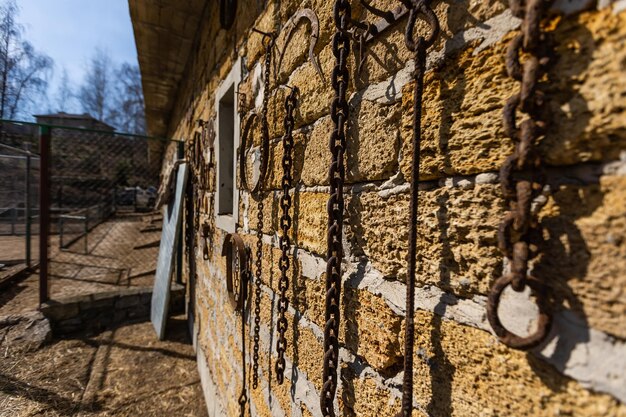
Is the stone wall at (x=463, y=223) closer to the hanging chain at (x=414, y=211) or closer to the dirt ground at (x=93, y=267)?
the hanging chain at (x=414, y=211)

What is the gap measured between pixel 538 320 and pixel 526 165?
24 cm

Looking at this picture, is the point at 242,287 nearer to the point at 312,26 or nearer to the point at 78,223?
the point at 312,26

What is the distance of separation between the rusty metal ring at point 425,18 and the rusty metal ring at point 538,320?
51cm

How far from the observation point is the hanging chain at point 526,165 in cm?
48

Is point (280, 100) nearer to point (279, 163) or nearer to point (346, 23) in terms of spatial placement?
point (279, 163)

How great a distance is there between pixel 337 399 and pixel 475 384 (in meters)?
0.54

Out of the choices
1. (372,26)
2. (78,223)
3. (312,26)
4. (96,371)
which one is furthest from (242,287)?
(78,223)

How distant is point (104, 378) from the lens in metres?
3.19

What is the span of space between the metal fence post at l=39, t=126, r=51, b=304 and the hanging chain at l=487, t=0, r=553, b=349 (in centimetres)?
500

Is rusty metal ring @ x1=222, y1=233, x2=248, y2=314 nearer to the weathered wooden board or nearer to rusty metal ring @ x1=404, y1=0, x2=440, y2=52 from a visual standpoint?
rusty metal ring @ x1=404, y1=0, x2=440, y2=52

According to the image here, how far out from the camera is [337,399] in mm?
1001

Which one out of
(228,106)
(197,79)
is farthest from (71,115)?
(228,106)

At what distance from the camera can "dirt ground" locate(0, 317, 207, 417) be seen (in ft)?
9.15

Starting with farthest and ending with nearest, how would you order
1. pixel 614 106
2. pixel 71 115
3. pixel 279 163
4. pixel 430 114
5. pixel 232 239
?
pixel 71 115 < pixel 232 239 < pixel 279 163 < pixel 430 114 < pixel 614 106
